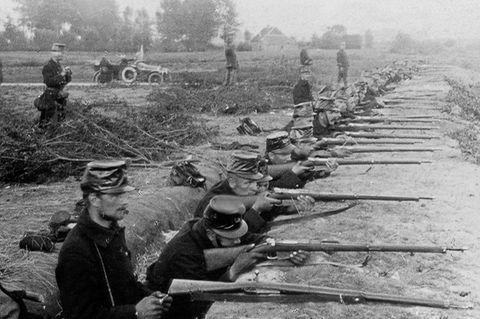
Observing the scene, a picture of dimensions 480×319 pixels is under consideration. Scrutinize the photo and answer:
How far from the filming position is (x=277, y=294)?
4.37m

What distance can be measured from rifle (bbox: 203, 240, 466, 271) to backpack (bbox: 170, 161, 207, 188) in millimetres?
3783

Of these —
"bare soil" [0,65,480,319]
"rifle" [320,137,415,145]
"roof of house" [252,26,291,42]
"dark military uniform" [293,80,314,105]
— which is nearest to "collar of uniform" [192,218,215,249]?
"bare soil" [0,65,480,319]

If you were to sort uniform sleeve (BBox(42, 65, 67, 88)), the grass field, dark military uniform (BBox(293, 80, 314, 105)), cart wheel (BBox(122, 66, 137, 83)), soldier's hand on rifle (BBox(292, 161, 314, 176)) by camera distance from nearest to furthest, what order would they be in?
soldier's hand on rifle (BBox(292, 161, 314, 176)) → uniform sleeve (BBox(42, 65, 67, 88)) → dark military uniform (BBox(293, 80, 314, 105)) → cart wheel (BBox(122, 66, 137, 83)) → the grass field

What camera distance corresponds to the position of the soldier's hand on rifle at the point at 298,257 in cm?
498

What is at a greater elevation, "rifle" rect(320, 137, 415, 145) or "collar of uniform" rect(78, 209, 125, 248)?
"collar of uniform" rect(78, 209, 125, 248)

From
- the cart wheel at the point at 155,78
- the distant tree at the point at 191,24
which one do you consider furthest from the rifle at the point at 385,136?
the distant tree at the point at 191,24

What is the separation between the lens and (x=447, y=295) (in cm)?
475

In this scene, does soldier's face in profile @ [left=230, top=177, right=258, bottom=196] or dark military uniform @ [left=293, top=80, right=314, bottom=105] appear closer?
soldier's face in profile @ [left=230, top=177, right=258, bottom=196]

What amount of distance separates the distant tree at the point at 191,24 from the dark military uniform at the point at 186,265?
52.7 m

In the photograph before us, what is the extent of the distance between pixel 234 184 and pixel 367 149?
464 cm

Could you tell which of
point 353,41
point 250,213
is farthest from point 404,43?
point 250,213

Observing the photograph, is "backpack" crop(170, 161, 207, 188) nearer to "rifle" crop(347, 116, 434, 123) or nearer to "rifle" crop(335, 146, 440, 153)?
"rifle" crop(335, 146, 440, 153)

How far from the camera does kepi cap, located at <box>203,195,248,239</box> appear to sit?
15.0 feet

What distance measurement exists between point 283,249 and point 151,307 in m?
1.33
